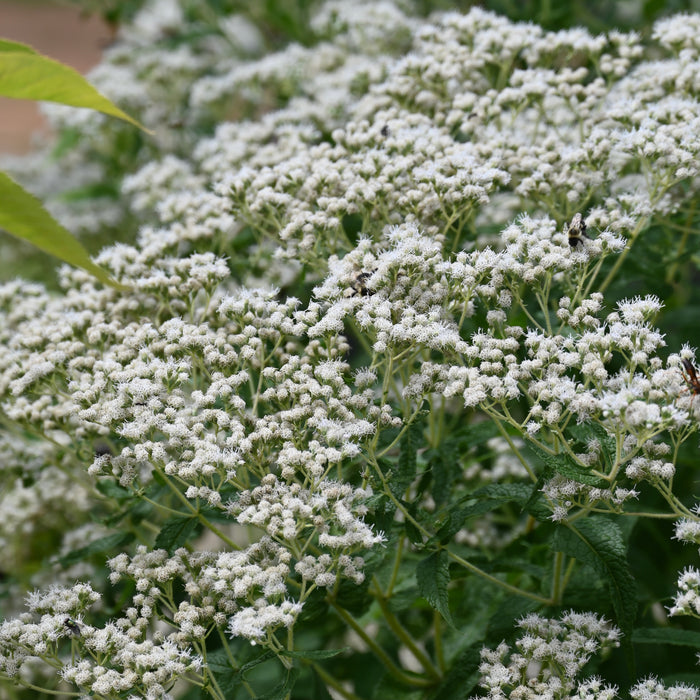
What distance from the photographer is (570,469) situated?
6.15 feet

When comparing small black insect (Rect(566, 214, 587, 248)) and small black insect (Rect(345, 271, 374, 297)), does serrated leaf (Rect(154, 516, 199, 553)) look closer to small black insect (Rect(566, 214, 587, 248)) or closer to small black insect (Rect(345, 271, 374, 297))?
small black insect (Rect(345, 271, 374, 297))

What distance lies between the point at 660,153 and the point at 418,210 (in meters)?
0.69

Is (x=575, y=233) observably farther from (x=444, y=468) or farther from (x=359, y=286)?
(x=444, y=468)

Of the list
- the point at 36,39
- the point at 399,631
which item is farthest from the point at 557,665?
the point at 36,39

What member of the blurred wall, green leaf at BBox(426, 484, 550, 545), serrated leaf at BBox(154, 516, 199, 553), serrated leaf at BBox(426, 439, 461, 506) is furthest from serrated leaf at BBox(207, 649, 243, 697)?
the blurred wall

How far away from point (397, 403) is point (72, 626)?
1.00 metres

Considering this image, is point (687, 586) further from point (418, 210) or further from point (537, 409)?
point (418, 210)

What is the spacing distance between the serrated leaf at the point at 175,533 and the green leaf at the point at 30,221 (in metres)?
0.76

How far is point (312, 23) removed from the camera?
186 inches

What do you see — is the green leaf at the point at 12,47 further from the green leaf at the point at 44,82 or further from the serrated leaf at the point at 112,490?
the serrated leaf at the point at 112,490

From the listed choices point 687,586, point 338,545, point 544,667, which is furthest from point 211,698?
point 687,586

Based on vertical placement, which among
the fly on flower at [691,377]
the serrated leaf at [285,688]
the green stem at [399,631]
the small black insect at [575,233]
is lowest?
the serrated leaf at [285,688]

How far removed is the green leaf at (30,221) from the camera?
166 cm

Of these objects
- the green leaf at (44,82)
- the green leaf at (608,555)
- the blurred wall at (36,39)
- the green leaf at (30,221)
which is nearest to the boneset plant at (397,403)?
the green leaf at (608,555)
